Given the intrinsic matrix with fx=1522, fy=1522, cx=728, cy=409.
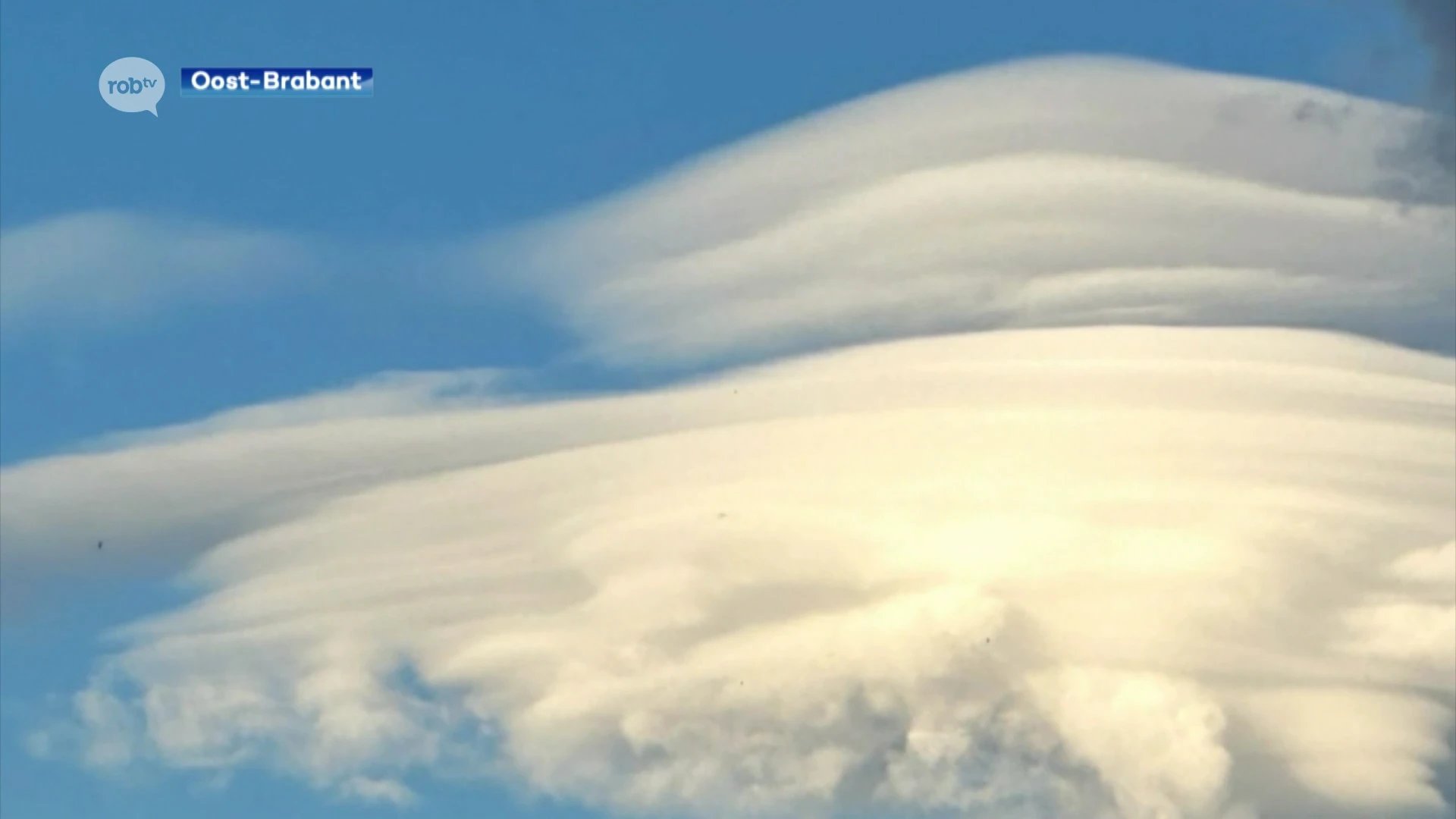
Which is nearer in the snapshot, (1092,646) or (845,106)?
(1092,646)

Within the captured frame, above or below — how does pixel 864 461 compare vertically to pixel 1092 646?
above

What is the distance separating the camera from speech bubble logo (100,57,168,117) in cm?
589

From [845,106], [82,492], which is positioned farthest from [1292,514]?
[82,492]

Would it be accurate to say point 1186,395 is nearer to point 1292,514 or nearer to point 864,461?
point 1292,514

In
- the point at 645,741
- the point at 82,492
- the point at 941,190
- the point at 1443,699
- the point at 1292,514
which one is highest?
the point at 941,190

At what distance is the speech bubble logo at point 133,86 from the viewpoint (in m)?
5.89

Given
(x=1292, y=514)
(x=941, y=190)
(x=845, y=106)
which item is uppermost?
(x=845, y=106)

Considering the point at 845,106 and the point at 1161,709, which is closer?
the point at 1161,709

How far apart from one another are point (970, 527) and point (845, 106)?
1.68 metres

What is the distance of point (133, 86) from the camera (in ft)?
19.3

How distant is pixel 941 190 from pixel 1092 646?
5.88 feet

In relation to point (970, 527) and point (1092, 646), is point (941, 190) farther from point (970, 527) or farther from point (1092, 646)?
point (1092, 646)

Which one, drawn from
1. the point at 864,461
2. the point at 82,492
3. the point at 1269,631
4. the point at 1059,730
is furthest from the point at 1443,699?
the point at 82,492

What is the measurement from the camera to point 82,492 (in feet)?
18.8
